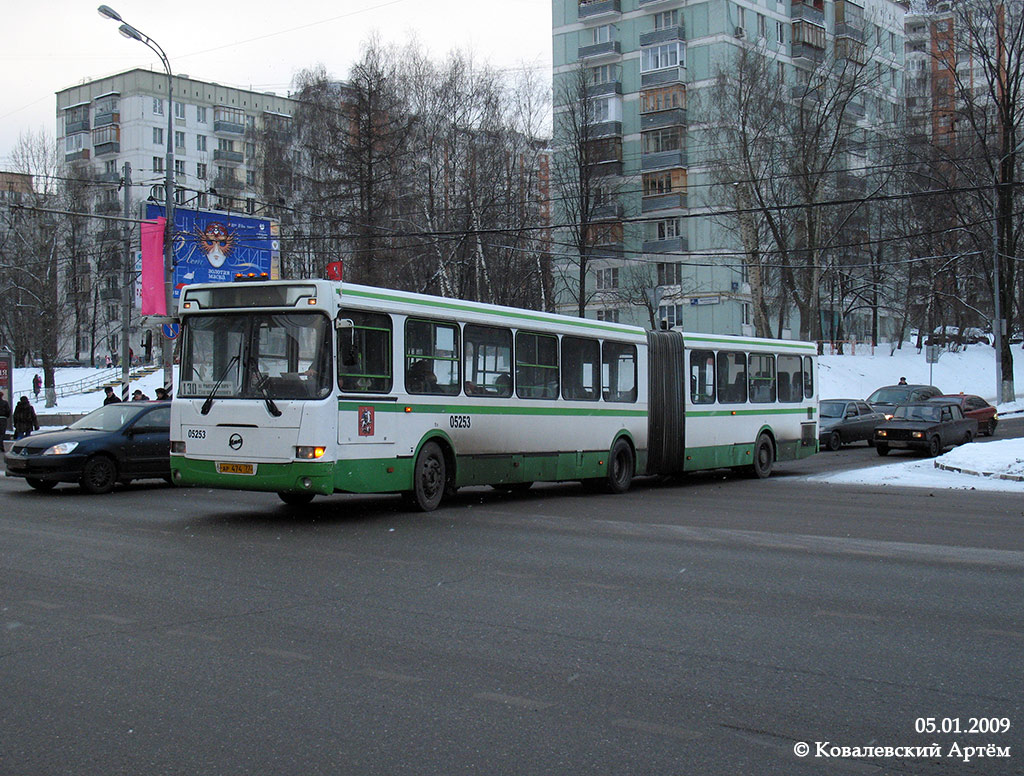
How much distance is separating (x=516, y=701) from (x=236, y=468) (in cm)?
838

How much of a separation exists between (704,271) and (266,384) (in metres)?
53.5

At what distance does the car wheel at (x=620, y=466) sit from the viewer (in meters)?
19.2

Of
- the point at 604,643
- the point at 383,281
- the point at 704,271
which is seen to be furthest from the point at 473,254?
the point at 604,643

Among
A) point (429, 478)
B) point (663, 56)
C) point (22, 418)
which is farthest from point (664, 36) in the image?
point (429, 478)

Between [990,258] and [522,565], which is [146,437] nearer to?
[522,565]

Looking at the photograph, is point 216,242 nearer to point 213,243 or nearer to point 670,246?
point 213,243

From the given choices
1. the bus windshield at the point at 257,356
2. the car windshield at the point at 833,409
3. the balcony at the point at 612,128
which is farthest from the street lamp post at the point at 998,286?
Result: the bus windshield at the point at 257,356

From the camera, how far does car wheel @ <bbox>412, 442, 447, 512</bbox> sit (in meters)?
14.7

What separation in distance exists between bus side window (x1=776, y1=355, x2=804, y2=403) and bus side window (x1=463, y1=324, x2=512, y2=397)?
9270mm

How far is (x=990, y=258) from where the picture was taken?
182ft

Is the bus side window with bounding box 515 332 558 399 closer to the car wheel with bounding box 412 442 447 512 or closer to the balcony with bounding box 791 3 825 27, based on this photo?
the car wheel with bounding box 412 442 447 512

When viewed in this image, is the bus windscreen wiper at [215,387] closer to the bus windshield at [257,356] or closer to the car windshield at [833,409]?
the bus windshield at [257,356]

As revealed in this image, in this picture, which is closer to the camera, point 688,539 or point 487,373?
point 688,539

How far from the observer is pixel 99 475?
1797 cm
